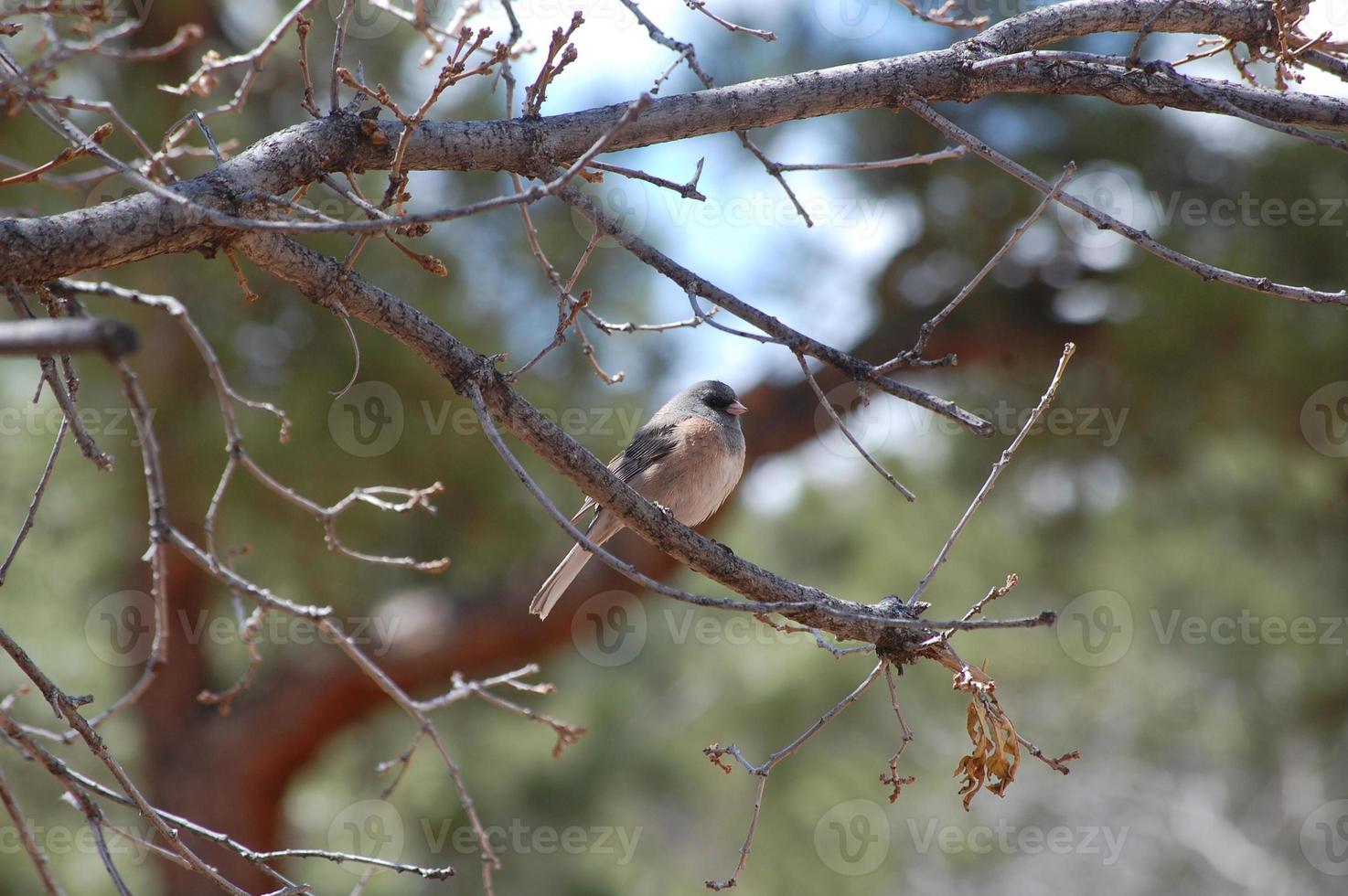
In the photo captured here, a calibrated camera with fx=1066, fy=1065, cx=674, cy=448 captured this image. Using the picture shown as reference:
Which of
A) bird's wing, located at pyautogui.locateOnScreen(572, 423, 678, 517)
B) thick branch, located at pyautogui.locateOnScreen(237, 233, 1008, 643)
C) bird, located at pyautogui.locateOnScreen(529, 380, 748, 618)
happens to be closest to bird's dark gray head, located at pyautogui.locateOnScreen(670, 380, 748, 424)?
bird, located at pyautogui.locateOnScreen(529, 380, 748, 618)

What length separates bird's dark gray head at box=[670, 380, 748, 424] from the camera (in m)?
4.26

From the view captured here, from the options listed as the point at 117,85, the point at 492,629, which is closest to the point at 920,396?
the point at 492,629

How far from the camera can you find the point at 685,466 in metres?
3.98

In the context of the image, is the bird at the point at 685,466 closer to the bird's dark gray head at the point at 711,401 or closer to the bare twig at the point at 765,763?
the bird's dark gray head at the point at 711,401

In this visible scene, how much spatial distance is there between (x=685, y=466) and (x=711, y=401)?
0.47m

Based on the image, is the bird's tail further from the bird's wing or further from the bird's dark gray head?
the bird's dark gray head

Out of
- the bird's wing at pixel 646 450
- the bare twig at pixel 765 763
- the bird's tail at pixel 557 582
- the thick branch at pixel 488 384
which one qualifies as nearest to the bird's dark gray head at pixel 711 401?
the bird's wing at pixel 646 450

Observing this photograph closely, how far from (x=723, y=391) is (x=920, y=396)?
2416 mm

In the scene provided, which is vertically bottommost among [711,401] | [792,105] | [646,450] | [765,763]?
[765,763]

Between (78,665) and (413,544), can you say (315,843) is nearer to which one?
(78,665)

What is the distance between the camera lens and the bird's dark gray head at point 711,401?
426 centimetres

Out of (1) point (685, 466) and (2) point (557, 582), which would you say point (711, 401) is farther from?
(2) point (557, 582)

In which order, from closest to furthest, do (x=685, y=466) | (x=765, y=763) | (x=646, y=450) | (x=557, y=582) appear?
(x=765, y=763) → (x=557, y=582) → (x=685, y=466) → (x=646, y=450)

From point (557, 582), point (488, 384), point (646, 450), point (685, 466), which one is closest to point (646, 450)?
point (646, 450)
